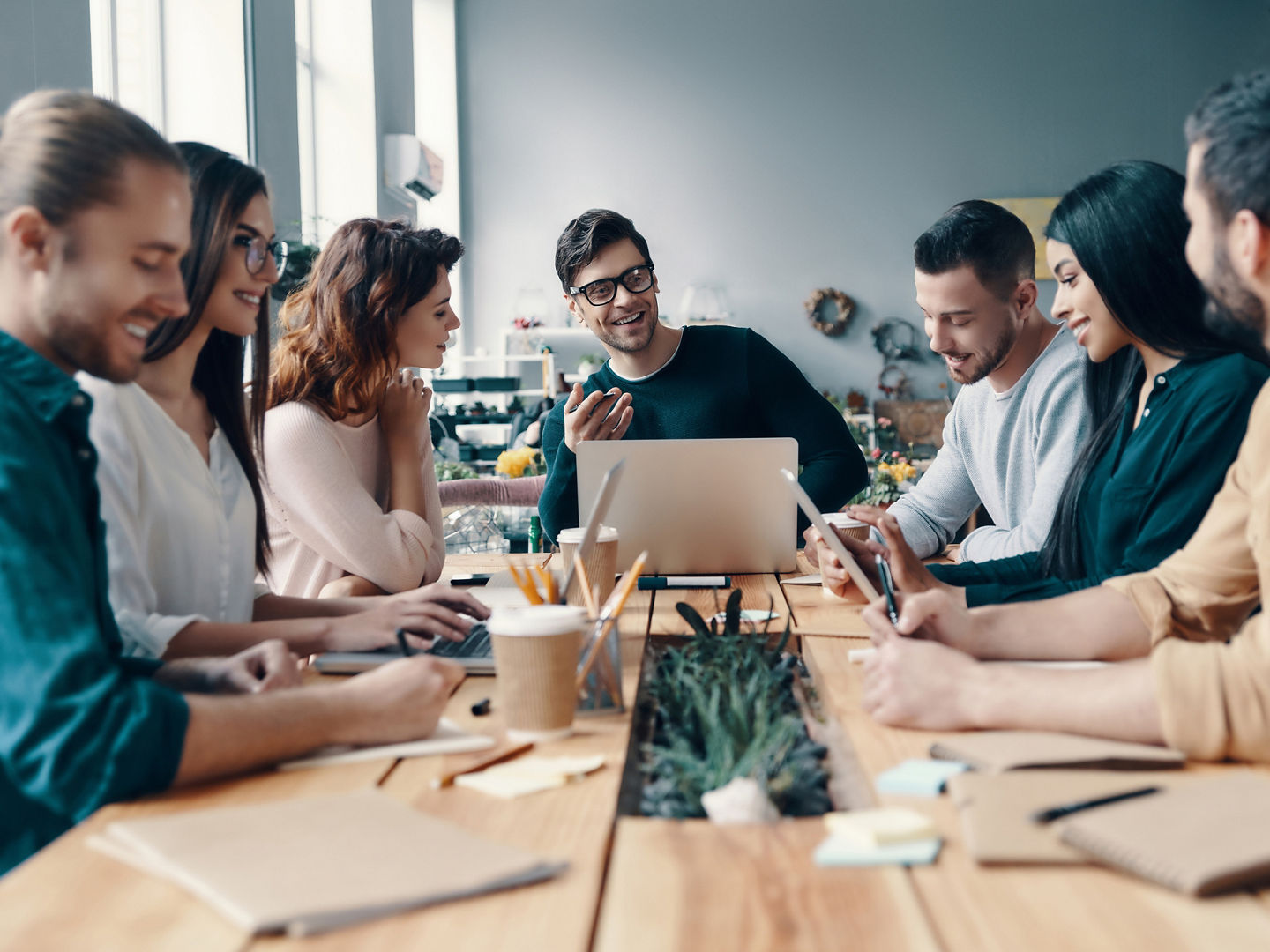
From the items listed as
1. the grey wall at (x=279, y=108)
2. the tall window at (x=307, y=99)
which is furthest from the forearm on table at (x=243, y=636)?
the tall window at (x=307, y=99)

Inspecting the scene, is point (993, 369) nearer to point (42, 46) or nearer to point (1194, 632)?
point (1194, 632)

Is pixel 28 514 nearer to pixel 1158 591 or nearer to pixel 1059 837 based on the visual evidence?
pixel 1059 837

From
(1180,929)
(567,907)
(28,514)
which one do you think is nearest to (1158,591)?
(1180,929)

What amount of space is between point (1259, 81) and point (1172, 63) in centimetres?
798

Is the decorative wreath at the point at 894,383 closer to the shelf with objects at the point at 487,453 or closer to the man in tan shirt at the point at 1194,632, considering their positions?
the shelf with objects at the point at 487,453

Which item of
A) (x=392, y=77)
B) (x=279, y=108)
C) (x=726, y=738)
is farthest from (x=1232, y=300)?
(x=392, y=77)

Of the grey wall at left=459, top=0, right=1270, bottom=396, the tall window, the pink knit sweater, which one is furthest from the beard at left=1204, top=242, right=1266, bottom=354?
the grey wall at left=459, top=0, right=1270, bottom=396

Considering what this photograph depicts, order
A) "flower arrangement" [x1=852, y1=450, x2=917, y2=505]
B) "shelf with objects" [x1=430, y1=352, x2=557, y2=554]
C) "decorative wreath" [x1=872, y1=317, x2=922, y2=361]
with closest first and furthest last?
"shelf with objects" [x1=430, y1=352, x2=557, y2=554] → "flower arrangement" [x1=852, y1=450, x2=917, y2=505] → "decorative wreath" [x1=872, y1=317, x2=922, y2=361]

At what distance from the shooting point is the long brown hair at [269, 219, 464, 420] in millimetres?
1982

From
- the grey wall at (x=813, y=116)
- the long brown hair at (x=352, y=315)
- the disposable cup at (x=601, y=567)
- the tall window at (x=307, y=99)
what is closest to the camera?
the disposable cup at (x=601, y=567)

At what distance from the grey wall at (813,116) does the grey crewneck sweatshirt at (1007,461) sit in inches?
225

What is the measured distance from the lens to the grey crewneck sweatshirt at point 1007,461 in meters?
2.00

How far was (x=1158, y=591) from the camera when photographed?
4.09ft

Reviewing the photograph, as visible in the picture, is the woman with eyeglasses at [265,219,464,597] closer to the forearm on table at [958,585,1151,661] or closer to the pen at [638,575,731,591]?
the pen at [638,575,731,591]
